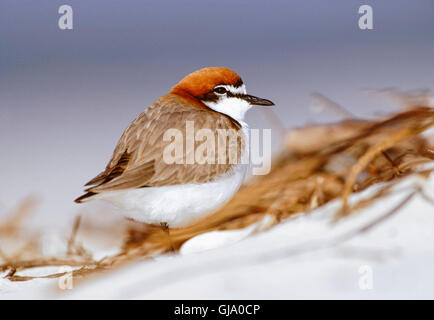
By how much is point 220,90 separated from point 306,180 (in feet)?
0.78

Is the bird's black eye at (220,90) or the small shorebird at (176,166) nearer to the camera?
the small shorebird at (176,166)

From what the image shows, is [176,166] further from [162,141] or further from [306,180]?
[306,180]

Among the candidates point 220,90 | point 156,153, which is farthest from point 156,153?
point 220,90

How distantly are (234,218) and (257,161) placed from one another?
11 cm

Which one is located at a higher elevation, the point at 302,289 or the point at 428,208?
the point at 428,208

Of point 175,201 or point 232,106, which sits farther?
point 232,106

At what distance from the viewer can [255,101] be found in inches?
36.3

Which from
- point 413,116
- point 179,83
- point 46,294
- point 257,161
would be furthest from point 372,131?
point 46,294

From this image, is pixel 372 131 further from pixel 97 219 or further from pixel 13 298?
pixel 13 298

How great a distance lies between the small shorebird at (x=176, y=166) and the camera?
32.9 inches

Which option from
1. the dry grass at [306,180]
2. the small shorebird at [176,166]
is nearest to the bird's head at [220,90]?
the small shorebird at [176,166]

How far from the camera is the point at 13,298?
0.85 meters

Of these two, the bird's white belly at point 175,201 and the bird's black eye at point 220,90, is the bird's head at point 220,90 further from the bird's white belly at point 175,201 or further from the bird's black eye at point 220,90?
the bird's white belly at point 175,201

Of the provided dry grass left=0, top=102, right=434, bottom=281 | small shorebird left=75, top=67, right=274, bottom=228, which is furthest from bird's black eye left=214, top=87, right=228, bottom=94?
dry grass left=0, top=102, right=434, bottom=281
